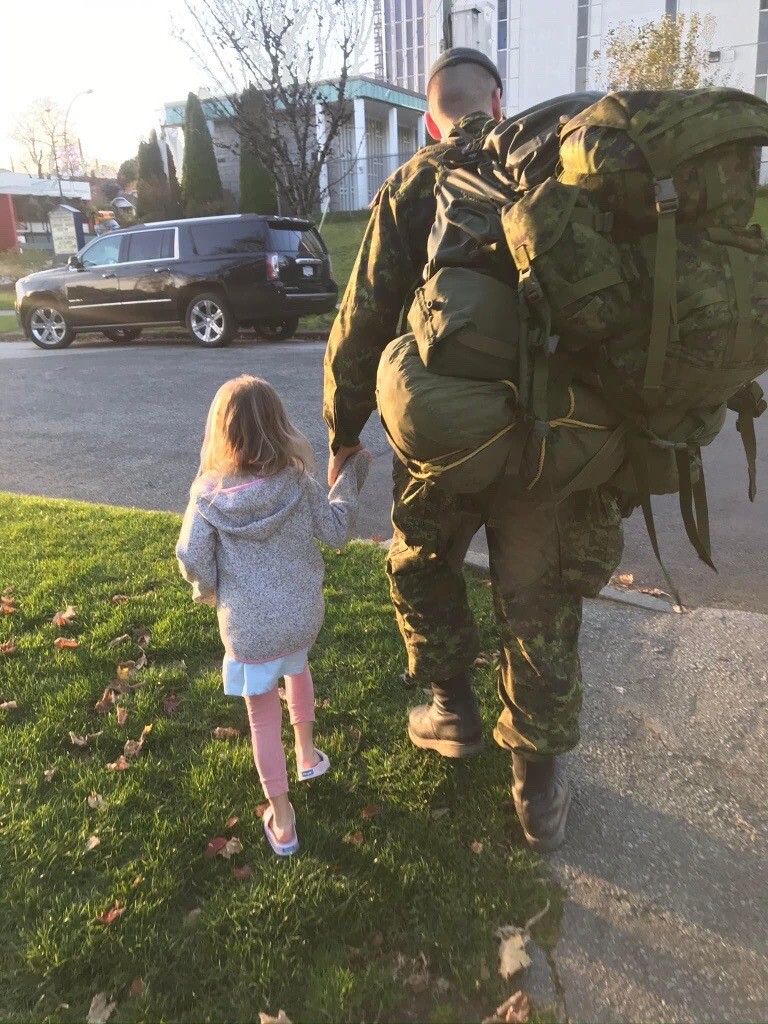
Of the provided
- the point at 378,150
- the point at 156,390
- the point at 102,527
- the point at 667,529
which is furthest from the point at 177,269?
the point at 378,150

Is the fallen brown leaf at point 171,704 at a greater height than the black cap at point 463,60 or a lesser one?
lesser

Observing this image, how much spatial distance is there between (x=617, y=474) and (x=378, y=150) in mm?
35128

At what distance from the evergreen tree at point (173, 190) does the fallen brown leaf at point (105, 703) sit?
33485 mm

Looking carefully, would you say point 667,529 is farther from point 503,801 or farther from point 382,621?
point 503,801

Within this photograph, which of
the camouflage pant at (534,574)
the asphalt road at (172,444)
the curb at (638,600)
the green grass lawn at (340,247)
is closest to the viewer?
the camouflage pant at (534,574)

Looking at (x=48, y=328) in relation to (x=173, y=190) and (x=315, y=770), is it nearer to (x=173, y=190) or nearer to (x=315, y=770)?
(x=315, y=770)

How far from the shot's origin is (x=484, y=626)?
380 cm

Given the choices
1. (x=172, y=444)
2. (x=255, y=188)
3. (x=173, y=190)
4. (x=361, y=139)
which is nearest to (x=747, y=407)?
(x=172, y=444)

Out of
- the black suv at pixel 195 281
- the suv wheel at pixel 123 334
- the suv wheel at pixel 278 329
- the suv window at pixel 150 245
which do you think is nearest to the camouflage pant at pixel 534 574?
the black suv at pixel 195 281

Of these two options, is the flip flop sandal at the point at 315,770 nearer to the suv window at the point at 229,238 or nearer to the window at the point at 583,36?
the suv window at the point at 229,238

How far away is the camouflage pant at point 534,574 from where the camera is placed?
224 cm

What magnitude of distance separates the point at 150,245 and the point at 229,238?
1.76 meters

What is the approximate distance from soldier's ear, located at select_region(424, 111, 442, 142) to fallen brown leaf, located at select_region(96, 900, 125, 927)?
2618 millimetres

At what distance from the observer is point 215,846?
2.47 meters
